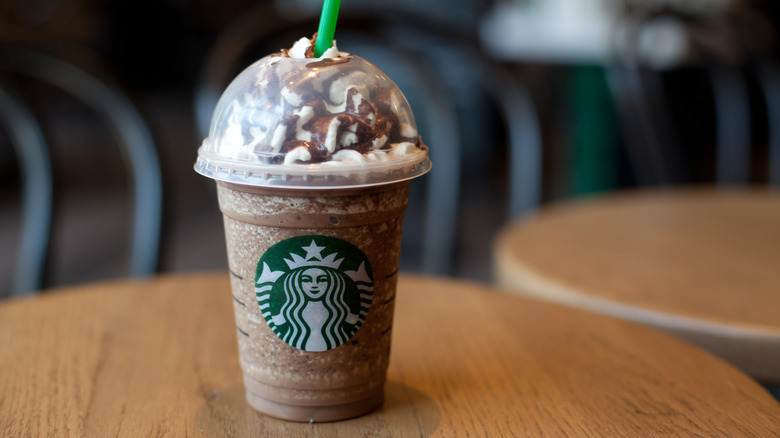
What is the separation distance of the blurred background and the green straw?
68 cm

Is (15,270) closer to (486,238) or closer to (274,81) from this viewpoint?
(486,238)

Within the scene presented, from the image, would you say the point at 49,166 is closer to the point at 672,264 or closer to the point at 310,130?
the point at 310,130

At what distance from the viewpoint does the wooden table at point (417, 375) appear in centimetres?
54

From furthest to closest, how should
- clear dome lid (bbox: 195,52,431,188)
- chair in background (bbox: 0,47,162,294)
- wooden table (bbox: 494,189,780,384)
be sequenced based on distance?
chair in background (bbox: 0,47,162,294), wooden table (bbox: 494,189,780,384), clear dome lid (bbox: 195,52,431,188)

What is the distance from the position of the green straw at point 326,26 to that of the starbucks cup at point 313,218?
0.04 feet

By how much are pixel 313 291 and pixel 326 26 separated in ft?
0.61

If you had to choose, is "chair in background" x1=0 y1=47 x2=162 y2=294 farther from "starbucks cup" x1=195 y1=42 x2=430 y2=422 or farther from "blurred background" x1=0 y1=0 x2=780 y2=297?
"starbucks cup" x1=195 y1=42 x2=430 y2=422

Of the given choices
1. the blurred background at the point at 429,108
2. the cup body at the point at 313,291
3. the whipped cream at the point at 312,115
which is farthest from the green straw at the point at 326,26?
the blurred background at the point at 429,108

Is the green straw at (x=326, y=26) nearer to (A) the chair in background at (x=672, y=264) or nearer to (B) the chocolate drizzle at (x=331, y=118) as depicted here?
(B) the chocolate drizzle at (x=331, y=118)

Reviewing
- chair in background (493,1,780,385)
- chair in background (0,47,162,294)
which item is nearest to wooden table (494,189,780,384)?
chair in background (493,1,780,385)

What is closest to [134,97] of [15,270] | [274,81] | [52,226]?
[52,226]

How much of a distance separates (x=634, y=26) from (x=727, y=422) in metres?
1.43

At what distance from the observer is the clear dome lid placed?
483 mm

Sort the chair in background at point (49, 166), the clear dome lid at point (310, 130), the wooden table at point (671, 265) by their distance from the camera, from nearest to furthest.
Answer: the clear dome lid at point (310, 130)
the wooden table at point (671, 265)
the chair in background at point (49, 166)
